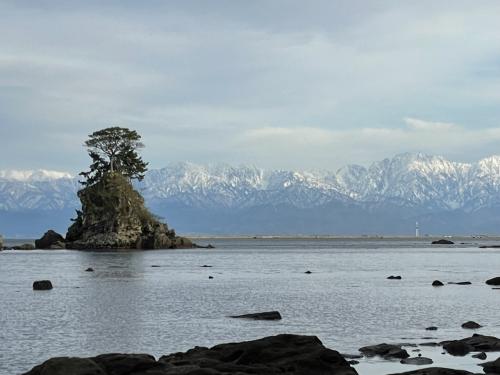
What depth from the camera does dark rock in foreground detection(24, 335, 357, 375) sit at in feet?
92.0

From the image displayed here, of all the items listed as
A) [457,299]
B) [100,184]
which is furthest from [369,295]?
[100,184]

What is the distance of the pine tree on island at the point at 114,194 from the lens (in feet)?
616

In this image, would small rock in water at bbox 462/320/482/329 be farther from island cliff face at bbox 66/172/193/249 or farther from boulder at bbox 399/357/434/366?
island cliff face at bbox 66/172/193/249

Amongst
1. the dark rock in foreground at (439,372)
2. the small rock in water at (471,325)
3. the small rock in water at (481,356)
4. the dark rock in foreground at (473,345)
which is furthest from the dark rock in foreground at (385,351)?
the small rock in water at (471,325)

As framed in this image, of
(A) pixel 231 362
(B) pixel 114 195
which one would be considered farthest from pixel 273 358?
(B) pixel 114 195

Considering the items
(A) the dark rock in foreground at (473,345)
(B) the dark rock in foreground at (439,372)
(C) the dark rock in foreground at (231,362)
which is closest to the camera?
(C) the dark rock in foreground at (231,362)

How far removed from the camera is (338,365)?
32.9 m

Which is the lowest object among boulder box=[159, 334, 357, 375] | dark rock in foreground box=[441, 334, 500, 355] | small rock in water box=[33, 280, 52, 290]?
dark rock in foreground box=[441, 334, 500, 355]

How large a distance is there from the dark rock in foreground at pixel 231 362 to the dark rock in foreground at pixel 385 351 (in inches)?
253

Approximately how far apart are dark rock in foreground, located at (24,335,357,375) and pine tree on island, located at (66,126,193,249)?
154639mm

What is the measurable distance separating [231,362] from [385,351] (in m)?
10.4

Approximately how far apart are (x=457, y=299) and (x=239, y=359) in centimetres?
4334

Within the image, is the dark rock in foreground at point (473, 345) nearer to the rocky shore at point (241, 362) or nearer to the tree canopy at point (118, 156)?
the rocky shore at point (241, 362)

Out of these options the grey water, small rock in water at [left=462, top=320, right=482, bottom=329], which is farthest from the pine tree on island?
small rock in water at [left=462, top=320, right=482, bottom=329]
